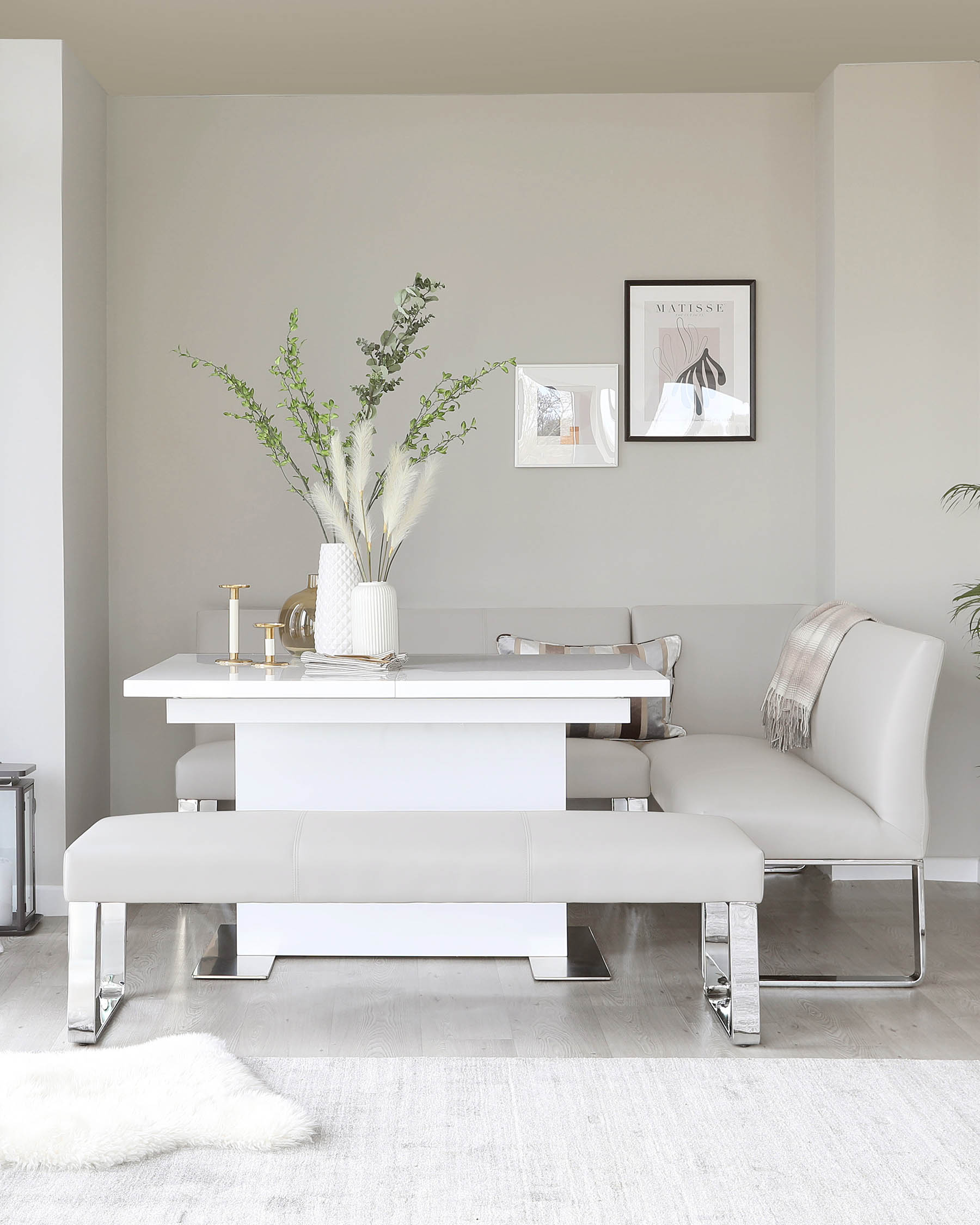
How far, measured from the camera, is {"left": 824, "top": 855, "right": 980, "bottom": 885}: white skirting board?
381cm

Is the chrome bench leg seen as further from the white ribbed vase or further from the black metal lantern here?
the black metal lantern

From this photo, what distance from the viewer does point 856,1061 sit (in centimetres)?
208

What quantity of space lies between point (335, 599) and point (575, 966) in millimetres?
1116

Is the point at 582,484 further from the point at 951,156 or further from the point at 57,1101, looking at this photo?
the point at 57,1101

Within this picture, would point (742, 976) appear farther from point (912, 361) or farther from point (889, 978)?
point (912, 361)

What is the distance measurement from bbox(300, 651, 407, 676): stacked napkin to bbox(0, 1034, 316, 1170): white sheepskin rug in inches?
34.6

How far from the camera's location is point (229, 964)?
2852 mm

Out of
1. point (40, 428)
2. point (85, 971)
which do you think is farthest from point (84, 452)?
point (85, 971)

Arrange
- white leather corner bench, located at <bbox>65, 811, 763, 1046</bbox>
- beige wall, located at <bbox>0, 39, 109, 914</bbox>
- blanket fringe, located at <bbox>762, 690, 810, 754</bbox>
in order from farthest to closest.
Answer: beige wall, located at <bbox>0, 39, 109, 914</bbox> < blanket fringe, located at <bbox>762, 690, 810, 754</bbox> < white leather corner bench, located at <bbox>65, 811, 763, 1046</bbox>

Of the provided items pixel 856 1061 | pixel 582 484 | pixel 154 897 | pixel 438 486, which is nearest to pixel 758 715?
pixel 582 484

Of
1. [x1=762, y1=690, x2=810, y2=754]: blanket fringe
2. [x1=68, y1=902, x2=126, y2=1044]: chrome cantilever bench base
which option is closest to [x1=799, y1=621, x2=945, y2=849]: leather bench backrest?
[x1=762, y1=690, x2=810, y2=754]: blanket fringe

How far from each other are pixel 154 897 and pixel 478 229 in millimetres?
2703

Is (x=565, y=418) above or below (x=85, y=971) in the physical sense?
above

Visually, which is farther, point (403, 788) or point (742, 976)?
point (403, 788)
